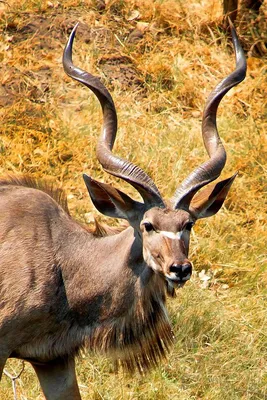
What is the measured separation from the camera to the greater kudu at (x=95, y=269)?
4.74m

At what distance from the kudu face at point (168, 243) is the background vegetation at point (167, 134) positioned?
1.26 m

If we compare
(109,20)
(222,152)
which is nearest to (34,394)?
(222,152)

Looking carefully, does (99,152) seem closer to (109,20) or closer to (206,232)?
(206,232)

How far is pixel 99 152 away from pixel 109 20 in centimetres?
387

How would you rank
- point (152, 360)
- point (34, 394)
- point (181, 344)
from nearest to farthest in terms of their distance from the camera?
point (152, 360), point (34, 394), point (181, 344)

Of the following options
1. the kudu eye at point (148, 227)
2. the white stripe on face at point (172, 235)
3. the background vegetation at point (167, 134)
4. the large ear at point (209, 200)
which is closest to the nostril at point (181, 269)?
the white stripe on face at point (172, 235)

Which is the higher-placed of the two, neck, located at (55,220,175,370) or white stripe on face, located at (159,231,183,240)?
white stripe on face, located at (159,231,183,240)

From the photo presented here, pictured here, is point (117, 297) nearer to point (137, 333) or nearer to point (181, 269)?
point (137, 333)

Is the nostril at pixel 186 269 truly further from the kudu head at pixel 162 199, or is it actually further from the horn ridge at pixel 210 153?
the horn ridge at pixel 210 153

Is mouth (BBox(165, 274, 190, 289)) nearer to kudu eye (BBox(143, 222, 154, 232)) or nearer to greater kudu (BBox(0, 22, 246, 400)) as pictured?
greater kudu (BBox(0, 22, 246, 400))

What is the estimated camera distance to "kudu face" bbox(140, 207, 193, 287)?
432 centimetres

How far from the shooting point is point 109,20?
8.49 meters

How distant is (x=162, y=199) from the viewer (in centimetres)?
469

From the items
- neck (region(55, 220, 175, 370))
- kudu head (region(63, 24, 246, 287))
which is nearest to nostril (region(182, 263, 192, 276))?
kudu head (region(63, 24, 246, 287))
